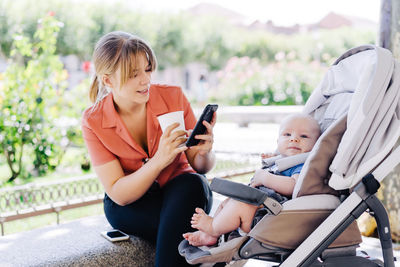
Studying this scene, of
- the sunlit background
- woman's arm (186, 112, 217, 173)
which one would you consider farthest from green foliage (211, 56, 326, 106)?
woman's arm (186, 112, 217, 173)

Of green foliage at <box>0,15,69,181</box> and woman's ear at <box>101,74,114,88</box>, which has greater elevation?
woman's ear at <box>101,74,114,88</box>

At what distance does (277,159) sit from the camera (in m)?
1.91

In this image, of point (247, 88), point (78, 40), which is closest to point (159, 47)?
point (78, 40)

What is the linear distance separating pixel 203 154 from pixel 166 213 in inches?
13.7

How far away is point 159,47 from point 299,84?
16.5 ft

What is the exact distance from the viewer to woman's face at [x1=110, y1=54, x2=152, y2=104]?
6.19 feet

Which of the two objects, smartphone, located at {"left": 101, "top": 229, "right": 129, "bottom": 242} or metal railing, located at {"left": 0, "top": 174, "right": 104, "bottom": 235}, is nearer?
smartphone, located at {"left": 101, "top": 229, "right": 129, "bottom": 242}

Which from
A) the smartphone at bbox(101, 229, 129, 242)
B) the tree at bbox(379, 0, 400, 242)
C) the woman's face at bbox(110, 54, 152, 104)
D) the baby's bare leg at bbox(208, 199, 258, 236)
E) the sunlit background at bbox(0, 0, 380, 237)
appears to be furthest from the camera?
the sunlit background at bbox(0, 0, 380, 237)

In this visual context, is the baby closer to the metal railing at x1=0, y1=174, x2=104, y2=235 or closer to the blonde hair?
the blonde hair

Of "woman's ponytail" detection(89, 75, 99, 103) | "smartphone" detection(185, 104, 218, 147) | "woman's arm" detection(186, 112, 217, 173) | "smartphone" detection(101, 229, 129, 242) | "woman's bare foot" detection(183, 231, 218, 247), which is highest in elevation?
"woman's ponytail" detection(89, 75, 99, 103)

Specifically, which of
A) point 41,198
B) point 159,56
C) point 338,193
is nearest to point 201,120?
point 338,193

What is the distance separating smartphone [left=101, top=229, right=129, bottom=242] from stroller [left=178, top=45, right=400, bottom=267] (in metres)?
0.51

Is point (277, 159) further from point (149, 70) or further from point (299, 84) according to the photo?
point (299, 84)

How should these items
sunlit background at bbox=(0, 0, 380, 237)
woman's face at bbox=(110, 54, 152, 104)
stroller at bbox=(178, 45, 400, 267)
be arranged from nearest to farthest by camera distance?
stroller at bbox=(178, 45, 400, 267)
woman's face at bbox=(110, 54, 152, 104)
sunlit background at bbox=(0, 0, 380, 237)
